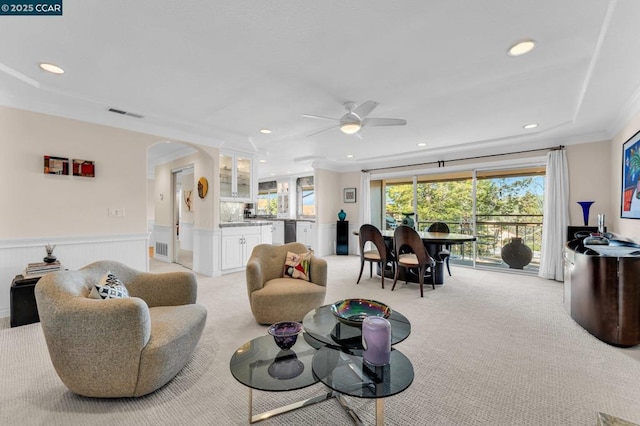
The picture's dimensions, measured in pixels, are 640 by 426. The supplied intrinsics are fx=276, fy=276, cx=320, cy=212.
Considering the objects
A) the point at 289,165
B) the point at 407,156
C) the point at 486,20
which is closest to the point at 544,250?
the point at 407,156

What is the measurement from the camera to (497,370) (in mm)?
2086

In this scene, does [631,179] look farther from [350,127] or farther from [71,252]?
[71,252]

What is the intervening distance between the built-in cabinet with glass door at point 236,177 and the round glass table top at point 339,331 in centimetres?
386

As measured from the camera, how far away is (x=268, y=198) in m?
10.3

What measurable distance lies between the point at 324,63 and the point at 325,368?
2335mm

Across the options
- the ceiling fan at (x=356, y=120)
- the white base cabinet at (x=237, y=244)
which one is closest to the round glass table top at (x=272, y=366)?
the ceiling fan at (x=356, y=120)

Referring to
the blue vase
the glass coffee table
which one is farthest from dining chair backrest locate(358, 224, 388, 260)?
the blue vase

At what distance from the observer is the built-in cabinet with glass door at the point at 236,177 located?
5286mm

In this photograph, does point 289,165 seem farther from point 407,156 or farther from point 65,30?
point 65,30

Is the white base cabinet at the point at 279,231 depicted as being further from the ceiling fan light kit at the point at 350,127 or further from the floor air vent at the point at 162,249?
the ceiling fan light kit at the point at 350,127

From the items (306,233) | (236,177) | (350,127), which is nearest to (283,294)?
(350,127)

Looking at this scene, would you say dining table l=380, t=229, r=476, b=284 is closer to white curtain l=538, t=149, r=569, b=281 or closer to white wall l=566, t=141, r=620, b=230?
white curtain l=538, t=149, r=569, b=281

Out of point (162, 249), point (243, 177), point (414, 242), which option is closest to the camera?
point (414, 242)

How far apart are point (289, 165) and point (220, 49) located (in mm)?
5545
